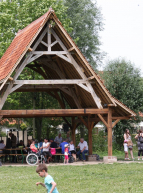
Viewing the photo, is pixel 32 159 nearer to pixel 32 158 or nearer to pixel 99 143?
pixel 32 158

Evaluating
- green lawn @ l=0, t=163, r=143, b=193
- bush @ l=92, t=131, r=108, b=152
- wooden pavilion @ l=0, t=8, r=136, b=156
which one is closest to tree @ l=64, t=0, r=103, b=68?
bush @ l=92, t=131, r=108, b=152

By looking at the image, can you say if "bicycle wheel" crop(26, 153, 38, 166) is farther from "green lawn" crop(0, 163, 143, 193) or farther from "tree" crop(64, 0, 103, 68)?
"tree" crop(64, 0, 103, 68)

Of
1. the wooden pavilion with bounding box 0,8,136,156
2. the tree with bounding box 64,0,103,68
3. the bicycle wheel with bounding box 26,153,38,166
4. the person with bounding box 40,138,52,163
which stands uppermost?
the tree with bounding box 64,0,103,68

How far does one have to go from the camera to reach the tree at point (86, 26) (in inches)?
1334

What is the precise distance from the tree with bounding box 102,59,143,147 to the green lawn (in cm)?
1245

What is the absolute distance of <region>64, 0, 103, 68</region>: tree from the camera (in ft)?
111

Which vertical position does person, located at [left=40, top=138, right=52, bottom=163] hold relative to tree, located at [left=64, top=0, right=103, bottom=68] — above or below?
below

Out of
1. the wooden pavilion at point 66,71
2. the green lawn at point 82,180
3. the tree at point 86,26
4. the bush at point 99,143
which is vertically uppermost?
Result: the tree at point 86,26

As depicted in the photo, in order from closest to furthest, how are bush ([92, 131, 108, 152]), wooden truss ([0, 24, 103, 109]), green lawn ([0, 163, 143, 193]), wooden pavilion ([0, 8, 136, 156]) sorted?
green lawn ([0, 163, 143, 193]) → wooden pavilion ([0, 8, 136, 156]) → wooden truss ([0, 24, 103, 109]) → bush ([92, 131, 108, 152])

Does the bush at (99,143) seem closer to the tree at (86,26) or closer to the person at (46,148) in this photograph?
the tree at (86,26)

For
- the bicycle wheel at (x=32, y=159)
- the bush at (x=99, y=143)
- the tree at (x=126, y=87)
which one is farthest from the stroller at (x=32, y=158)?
the bush at (x=99, y=143)

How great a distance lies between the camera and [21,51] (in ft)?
54.5

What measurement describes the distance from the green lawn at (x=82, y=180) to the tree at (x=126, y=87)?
1245 centimetres

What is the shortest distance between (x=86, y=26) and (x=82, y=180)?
975 inches
